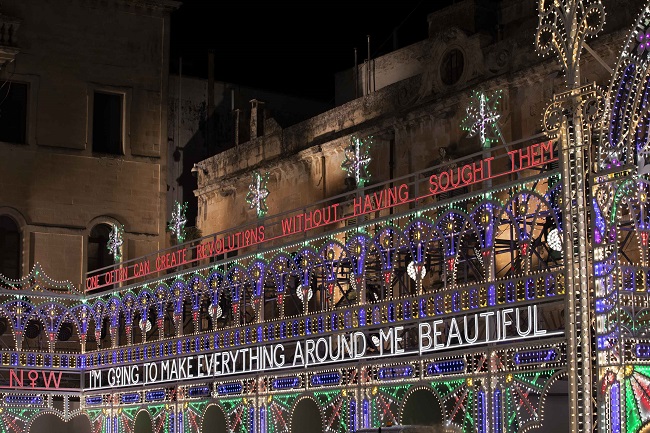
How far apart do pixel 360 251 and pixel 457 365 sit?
3.70 m

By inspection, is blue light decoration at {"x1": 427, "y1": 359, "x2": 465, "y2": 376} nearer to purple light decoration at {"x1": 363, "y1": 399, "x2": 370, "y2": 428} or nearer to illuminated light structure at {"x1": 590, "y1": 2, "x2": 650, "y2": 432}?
purple light decoration at {"x1": 363, "y1": 399, "x2": 370, "y2": 428}

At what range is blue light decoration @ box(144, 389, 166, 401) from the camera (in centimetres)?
2861

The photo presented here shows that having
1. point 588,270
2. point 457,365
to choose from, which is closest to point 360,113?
point 457,365

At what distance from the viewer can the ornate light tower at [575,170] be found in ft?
55.7

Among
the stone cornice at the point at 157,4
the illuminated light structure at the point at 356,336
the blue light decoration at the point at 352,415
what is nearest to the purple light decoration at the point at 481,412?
the illuminated light structure at the point at 356,336

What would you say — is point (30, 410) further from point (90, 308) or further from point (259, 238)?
point (259, 238)

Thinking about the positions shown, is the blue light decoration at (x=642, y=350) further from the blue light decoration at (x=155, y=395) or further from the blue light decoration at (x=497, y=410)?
the blue light decoration at (x=155, y=395)

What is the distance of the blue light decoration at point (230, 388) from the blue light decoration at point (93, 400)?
19.7 feet

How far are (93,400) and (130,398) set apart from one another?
2.08 meters

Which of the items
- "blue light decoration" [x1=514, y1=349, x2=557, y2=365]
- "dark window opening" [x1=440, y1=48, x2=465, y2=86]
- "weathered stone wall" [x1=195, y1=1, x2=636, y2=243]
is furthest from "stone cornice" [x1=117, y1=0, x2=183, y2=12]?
"blue light decoration" [x1=514, y1=349, x2=557, y2=365]

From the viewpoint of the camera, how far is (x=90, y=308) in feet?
107

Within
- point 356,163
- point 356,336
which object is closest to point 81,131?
point 356,163

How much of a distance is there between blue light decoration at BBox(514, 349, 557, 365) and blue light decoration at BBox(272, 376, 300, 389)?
653 cm

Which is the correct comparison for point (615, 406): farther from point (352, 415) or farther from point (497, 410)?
point (352, 415)
